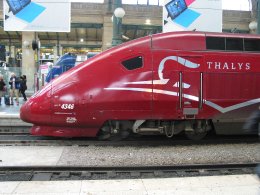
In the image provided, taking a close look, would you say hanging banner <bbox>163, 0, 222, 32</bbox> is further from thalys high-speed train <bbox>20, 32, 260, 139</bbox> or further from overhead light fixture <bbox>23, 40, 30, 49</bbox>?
overhead light fixture <bbox>23, 40, 30, 49</bbox>

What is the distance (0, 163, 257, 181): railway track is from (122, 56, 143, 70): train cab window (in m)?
2.89

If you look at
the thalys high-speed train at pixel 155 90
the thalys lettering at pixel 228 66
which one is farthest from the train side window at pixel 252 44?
the thalys lettering at pixel 228 66

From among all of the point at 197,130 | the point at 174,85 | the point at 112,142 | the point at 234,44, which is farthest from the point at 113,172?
the point at 234,44

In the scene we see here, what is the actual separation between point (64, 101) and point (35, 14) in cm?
802

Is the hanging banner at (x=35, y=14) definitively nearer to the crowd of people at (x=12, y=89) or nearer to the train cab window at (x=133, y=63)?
the crowd of people at (x=12, y=89)

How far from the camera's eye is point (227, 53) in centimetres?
980

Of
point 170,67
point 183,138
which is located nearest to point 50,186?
point 170,67

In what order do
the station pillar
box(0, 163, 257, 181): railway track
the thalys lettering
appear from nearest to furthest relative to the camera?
box(0, 163, 257, 181): railway track
the thalys lettering
the station pillar

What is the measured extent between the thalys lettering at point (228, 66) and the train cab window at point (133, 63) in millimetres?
1755

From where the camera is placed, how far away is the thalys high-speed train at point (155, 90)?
9.25 metres

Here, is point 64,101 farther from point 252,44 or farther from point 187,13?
point 187,13

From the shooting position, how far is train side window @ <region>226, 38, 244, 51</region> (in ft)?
32.6

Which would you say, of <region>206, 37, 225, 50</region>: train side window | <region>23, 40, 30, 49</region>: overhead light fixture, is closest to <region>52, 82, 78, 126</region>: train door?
<region>206, 37, 225, 50</region>: train side window

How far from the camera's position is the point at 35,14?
15969 mm
